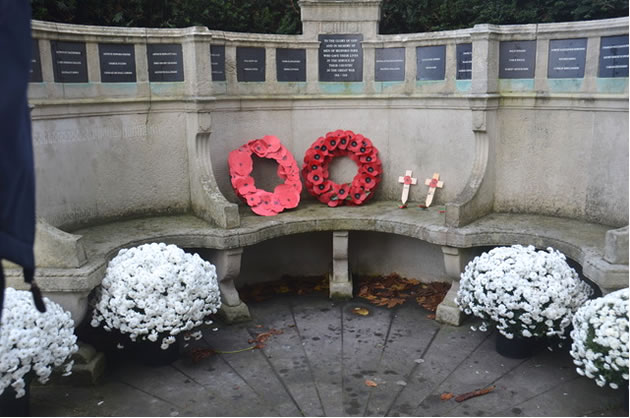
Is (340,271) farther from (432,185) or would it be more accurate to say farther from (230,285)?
(432,185)

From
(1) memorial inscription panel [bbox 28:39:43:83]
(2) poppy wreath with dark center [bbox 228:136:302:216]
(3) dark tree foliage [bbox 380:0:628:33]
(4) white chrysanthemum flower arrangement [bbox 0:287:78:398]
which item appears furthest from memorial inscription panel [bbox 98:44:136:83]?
(3) dark tree foliage [bbox 380:0:628:33]

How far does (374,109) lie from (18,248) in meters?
6.14

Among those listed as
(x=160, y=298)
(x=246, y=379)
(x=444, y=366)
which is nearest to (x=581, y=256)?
(x=444, y=366)

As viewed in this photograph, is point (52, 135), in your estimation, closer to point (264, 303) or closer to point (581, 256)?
point (264, 303)

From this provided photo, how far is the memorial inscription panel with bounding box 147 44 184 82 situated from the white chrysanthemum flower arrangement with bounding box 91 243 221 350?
230 centimetres

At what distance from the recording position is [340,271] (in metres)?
6.84

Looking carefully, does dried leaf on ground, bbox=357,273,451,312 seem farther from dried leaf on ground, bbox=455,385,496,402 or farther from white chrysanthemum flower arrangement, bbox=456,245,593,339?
dried leaf on ground, bbox=455,385,496,402

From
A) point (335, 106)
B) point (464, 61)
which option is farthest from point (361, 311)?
point (464, 61)

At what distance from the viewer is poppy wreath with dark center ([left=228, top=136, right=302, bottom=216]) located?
6.87 metres

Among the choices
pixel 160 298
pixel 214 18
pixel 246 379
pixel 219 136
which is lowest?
pixel 246 379

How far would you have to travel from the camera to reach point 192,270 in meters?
5.13

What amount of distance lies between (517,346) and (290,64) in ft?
13.5

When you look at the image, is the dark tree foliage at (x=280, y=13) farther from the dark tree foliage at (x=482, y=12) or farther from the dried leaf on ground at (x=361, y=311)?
the dried leaf on ground at (x=361, y=311)

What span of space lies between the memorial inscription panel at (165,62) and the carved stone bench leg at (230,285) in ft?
6.68
